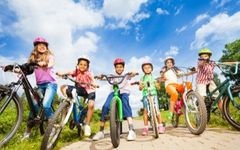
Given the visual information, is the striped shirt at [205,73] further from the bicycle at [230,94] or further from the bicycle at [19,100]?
the bicycle at [19,100]

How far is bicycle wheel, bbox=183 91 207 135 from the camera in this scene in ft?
24.0

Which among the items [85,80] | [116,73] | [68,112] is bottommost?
[68,112]

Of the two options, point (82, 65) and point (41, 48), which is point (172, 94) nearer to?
point (82, 65)

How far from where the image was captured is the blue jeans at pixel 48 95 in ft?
24.1

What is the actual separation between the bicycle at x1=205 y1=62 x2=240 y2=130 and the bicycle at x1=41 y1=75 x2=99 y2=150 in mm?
3159

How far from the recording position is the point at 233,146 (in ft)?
19.4

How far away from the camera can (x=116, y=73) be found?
8.34 m

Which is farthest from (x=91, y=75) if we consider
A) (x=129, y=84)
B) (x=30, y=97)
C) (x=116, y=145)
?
(x=116, y=145)

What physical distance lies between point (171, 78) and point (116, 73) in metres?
2.11

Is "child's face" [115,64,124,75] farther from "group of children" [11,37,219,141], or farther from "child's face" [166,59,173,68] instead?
"child's face" [166,59,173,68]

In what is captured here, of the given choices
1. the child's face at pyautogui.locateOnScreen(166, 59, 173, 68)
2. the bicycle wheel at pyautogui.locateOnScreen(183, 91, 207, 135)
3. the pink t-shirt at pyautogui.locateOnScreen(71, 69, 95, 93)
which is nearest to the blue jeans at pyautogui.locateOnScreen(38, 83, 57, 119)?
the pink t-shirt at pyautogui.locateOnScreen(71, 69, 95, 93)

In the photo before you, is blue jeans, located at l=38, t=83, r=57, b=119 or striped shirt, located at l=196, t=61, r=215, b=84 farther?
striped shirt, located at l=196, t=61, r=215, b=84

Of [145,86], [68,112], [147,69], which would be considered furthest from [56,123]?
[147,69]

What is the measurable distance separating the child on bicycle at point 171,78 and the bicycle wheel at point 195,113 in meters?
0.72
